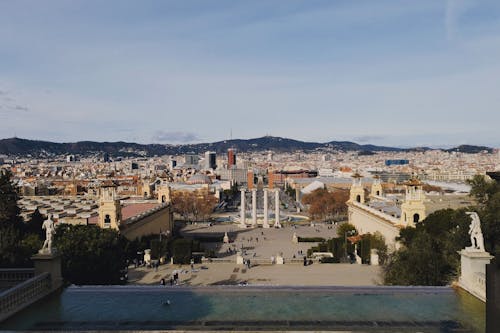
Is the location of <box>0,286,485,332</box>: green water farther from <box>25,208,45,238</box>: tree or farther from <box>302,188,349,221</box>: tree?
<box>302,188,349,221</box>: tree

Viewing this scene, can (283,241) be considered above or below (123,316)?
below

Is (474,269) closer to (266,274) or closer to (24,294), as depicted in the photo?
(24,294)

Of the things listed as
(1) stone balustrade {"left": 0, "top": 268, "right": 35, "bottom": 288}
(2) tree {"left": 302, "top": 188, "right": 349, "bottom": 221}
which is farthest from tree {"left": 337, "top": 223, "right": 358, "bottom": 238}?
(1) stone balustrade {"left": 0, "top": 268, "right": 35, "bottom": 288}

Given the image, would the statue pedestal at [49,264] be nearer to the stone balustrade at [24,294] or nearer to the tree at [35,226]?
the stone balustrade at [24,294]

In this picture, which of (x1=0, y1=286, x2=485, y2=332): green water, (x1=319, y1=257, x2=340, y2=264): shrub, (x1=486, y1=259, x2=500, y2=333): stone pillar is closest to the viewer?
(x1=486, y1=259, x2=500, y2=333): stone pillar

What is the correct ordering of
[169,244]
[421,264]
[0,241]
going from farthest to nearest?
[169,244], [0,241], [421,264]

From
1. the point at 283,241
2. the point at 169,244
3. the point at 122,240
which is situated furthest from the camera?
the point at 283,241

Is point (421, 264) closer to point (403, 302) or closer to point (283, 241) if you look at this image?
point (403, 302)

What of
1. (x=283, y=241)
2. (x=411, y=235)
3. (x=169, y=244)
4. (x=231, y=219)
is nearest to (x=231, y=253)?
(x=169, y=244)
